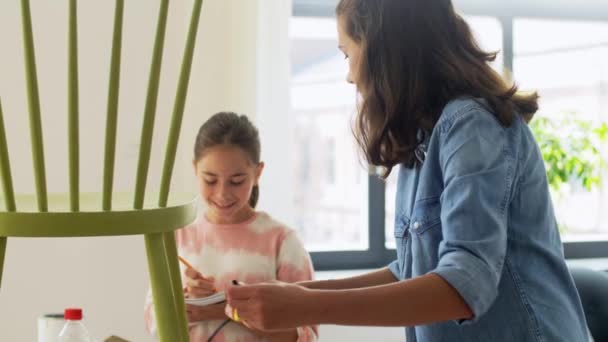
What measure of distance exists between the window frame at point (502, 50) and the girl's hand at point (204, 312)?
1.34 meters

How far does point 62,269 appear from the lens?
2.68 meters

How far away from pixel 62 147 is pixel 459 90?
1.68 meters

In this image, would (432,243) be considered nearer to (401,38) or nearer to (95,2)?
(401,38)

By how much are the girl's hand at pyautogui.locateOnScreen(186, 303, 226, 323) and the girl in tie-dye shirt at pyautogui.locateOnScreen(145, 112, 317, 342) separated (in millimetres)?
73

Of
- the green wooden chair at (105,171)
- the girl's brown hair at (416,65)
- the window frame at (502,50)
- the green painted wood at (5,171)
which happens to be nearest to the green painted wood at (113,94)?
the green wooden chair at (105,171)

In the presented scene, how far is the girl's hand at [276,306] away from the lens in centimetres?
106

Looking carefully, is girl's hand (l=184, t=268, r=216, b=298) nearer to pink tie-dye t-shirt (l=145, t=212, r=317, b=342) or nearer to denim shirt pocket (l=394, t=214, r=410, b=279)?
pink tie-dye t-shirt (l=145, t=212, r=317, b=342)

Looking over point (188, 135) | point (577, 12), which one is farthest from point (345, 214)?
point (188, 135)

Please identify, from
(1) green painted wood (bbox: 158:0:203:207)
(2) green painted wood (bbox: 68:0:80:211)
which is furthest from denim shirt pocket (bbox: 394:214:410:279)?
(2) green painted wood (bbox: 68:0:80:211)

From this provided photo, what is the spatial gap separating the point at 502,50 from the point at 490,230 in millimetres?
2300

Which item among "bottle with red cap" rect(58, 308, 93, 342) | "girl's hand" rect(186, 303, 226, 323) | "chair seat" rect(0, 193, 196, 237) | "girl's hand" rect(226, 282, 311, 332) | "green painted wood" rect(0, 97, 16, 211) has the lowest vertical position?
"girl's hand" rect(186, 303, 226, 323)

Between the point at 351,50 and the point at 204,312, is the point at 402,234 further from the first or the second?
the point at 204,312

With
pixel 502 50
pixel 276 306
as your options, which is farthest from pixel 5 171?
pixel 502 50

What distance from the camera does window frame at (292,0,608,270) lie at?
3148 millimetres
